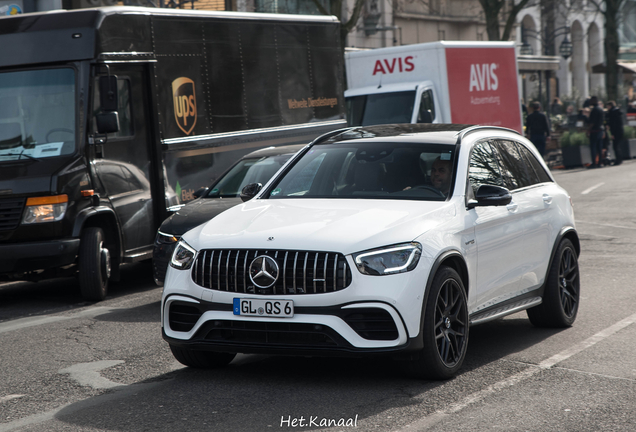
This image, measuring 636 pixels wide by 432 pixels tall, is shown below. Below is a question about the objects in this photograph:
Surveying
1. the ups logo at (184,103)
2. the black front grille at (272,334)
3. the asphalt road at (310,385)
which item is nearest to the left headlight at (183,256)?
the black front grille at (272,334)

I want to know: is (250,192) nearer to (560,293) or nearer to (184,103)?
(560,293)

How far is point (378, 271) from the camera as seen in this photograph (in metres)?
5.16

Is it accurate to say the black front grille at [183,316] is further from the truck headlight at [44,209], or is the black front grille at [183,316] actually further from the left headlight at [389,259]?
the truck headlight at [44,209]

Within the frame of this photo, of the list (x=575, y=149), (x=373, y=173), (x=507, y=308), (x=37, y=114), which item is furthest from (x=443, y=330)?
(x=575, y=149)

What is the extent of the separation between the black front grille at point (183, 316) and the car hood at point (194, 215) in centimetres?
298

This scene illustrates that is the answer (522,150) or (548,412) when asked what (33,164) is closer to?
(522,150)

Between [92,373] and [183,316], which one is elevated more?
[183,316]

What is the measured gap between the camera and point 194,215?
29.2 feet

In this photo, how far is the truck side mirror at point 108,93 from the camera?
30.7 ft

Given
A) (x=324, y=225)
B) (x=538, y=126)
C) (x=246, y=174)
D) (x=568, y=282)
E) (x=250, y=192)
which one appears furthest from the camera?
(x=538, y=126)

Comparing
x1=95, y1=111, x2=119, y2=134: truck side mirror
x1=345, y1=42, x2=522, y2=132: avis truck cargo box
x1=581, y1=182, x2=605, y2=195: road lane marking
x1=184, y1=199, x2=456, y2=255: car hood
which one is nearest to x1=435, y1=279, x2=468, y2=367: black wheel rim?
x1=184, y1=199, x2=456, y2=255: car hood

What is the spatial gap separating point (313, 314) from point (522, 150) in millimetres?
2973

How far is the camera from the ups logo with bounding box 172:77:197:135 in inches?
423

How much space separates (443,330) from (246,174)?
15.9ft
